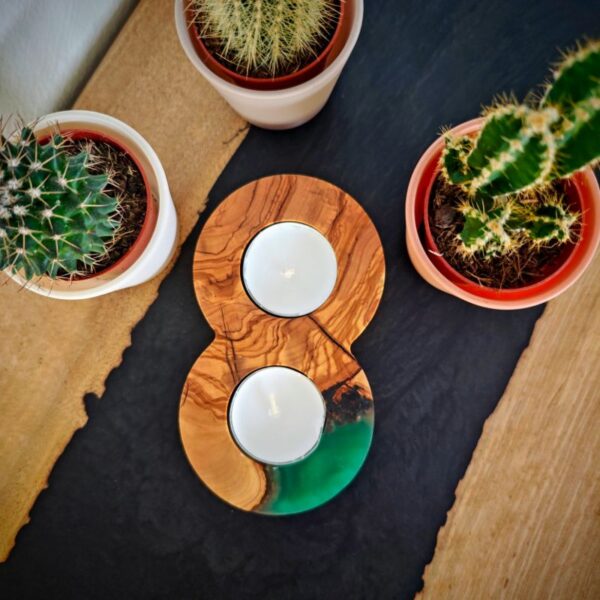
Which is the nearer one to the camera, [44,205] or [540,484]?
[44,205]

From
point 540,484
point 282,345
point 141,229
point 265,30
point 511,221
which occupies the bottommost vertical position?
point 540,484

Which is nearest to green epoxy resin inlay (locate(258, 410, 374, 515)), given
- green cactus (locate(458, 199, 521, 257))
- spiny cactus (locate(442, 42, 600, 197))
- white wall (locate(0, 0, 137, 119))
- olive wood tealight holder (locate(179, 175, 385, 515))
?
olive wood tealight holder (locate(179, 175, 385, 515))

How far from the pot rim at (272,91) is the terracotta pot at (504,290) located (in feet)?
0.51

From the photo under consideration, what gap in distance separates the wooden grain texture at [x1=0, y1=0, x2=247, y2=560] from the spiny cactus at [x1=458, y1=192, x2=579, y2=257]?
41cm

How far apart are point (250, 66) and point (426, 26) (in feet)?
1.05

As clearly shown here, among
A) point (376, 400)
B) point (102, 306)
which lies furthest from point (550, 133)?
point (102, 306)

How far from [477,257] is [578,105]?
0.30 metres

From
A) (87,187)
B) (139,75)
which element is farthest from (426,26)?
(87,187)

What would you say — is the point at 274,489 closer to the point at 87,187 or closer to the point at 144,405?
the point at 144,405

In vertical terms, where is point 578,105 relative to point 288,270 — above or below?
above

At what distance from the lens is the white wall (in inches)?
27.9

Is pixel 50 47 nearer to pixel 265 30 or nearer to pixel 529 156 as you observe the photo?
pixel 265 30

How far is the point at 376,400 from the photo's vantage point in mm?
827

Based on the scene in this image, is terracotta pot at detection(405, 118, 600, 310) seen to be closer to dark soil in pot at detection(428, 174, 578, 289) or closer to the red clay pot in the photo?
dark soil in pot at detection(428, 174, 578, 289)
